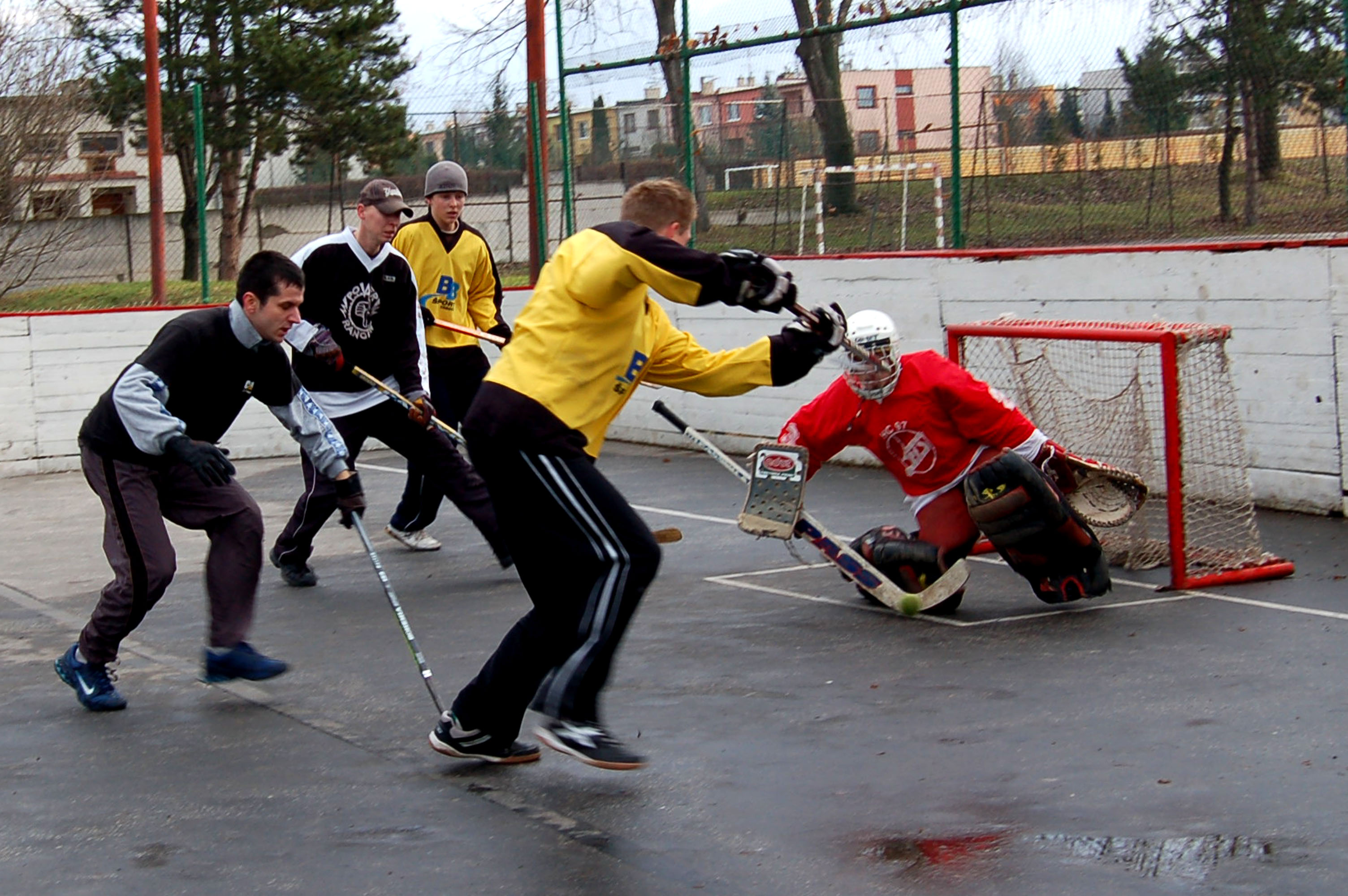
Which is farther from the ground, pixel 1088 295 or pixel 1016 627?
pixel 1088 295

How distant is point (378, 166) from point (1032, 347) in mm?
11141

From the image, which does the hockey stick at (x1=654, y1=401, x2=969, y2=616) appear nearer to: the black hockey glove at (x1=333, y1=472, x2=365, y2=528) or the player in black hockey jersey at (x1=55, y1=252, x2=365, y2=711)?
the black hockey glove at (x1=333, y1=472, x2=365, y2=528)

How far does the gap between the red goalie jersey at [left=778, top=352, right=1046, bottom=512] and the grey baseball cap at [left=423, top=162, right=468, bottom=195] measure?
109 inches

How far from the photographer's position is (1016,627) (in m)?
6.44

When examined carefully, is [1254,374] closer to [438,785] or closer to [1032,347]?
[1032,347]

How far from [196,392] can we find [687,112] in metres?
8.31

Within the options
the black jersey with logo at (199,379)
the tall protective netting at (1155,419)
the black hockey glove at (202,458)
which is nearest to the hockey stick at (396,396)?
the black jersey with logo at (199,379)

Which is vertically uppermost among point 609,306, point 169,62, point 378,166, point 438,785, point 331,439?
point 169,62

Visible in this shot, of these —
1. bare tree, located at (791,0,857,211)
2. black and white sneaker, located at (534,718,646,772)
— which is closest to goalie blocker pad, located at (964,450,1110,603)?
black and white sneaker, located at (534,718,646,772)

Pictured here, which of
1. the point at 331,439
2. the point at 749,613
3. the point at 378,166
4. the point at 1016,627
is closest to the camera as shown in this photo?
the point at 331,439

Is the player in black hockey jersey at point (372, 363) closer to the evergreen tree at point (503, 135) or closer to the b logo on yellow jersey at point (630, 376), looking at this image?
the b logo on yellow jersey at point (630, 376)

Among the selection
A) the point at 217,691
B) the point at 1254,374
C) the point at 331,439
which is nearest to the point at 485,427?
the point at 331,439

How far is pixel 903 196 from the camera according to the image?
11531 millimetres

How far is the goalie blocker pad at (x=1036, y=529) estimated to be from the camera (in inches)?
252
